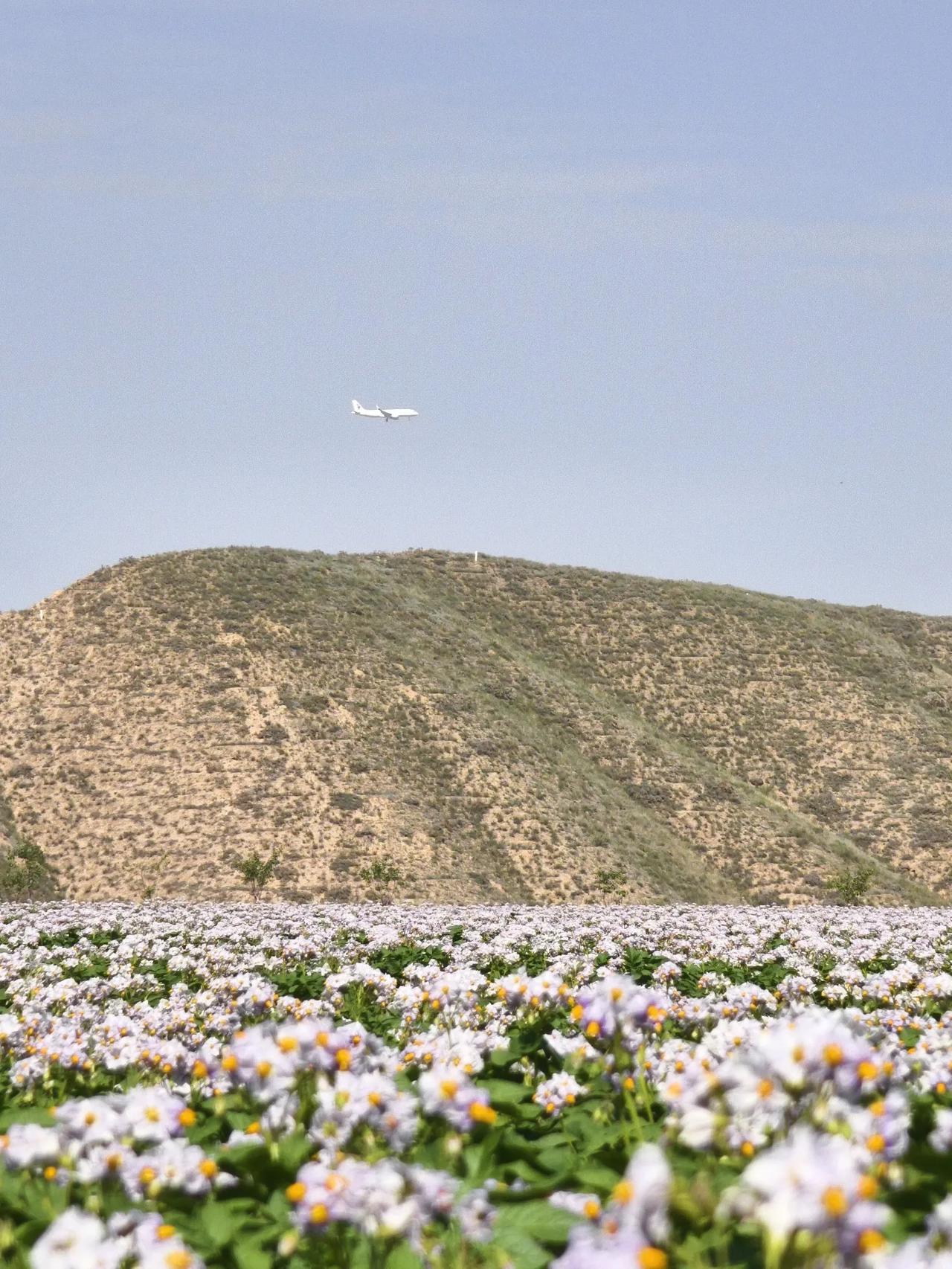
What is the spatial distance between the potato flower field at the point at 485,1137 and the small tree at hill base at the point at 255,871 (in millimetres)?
35710

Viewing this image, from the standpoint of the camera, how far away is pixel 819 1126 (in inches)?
134

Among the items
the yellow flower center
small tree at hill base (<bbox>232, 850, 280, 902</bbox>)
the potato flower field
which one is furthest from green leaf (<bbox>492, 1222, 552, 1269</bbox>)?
small tree at hill base (<bbox>232, 850, 280, 902</bbox>)

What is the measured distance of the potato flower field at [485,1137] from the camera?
10.0 feet

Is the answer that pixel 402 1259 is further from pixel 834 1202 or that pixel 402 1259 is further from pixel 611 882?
pixel 611 882

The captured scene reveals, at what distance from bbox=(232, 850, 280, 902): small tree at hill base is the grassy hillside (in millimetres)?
773

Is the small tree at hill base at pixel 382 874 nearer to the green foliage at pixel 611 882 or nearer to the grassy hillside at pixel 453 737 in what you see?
the grassy hillside at pixel 453 737

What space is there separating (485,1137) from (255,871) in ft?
132

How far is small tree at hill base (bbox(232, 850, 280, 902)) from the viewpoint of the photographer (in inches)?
1730

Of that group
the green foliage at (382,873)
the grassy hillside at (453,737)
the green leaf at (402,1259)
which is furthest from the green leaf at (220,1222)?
the grassy hillside at (453,737)

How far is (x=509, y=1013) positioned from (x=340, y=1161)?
461 centimetres

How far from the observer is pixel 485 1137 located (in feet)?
16.7

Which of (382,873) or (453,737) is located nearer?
(382,873)

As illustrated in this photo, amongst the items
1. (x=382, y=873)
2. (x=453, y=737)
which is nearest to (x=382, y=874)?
(x=382, y=873)

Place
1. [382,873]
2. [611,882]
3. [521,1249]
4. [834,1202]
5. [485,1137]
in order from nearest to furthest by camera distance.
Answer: [834,1202], [521,1249], [485,1137], [382,873], [611,882]
